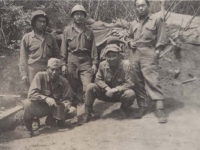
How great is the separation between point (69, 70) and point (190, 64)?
368cm

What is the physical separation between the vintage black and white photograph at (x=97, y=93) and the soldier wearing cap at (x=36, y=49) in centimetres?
2

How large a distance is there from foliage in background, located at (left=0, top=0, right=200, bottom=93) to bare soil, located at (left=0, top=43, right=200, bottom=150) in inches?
100

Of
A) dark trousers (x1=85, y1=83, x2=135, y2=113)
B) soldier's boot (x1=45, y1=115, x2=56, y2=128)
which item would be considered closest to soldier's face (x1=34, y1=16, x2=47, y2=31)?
dark trousers (x1=85, y1=83, x2=135, y2=113)

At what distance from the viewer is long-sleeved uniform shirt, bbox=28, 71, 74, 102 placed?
5895mm

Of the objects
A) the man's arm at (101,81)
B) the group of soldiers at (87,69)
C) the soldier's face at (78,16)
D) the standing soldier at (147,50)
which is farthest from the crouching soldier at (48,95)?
the standing soldier at (147,50)

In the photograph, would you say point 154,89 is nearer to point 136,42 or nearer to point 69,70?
point 136,42

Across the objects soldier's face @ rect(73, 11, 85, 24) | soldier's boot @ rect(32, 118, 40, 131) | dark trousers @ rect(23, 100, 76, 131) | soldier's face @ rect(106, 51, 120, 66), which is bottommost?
soldier's boot @ rect(32, 118, 40, 131)

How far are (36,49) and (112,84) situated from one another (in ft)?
5.39

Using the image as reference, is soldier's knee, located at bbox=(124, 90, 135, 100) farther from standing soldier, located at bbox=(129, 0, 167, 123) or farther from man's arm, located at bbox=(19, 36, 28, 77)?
man's arm, located at bbox=(19, 36, 28, 77)

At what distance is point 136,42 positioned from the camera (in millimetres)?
6613

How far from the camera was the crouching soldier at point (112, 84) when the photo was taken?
20.5ft

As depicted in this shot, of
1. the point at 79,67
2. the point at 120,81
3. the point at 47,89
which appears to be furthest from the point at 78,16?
the point at 47,89

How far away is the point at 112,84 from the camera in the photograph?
6480 mm

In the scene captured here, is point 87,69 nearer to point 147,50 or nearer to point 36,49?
point 36,49
